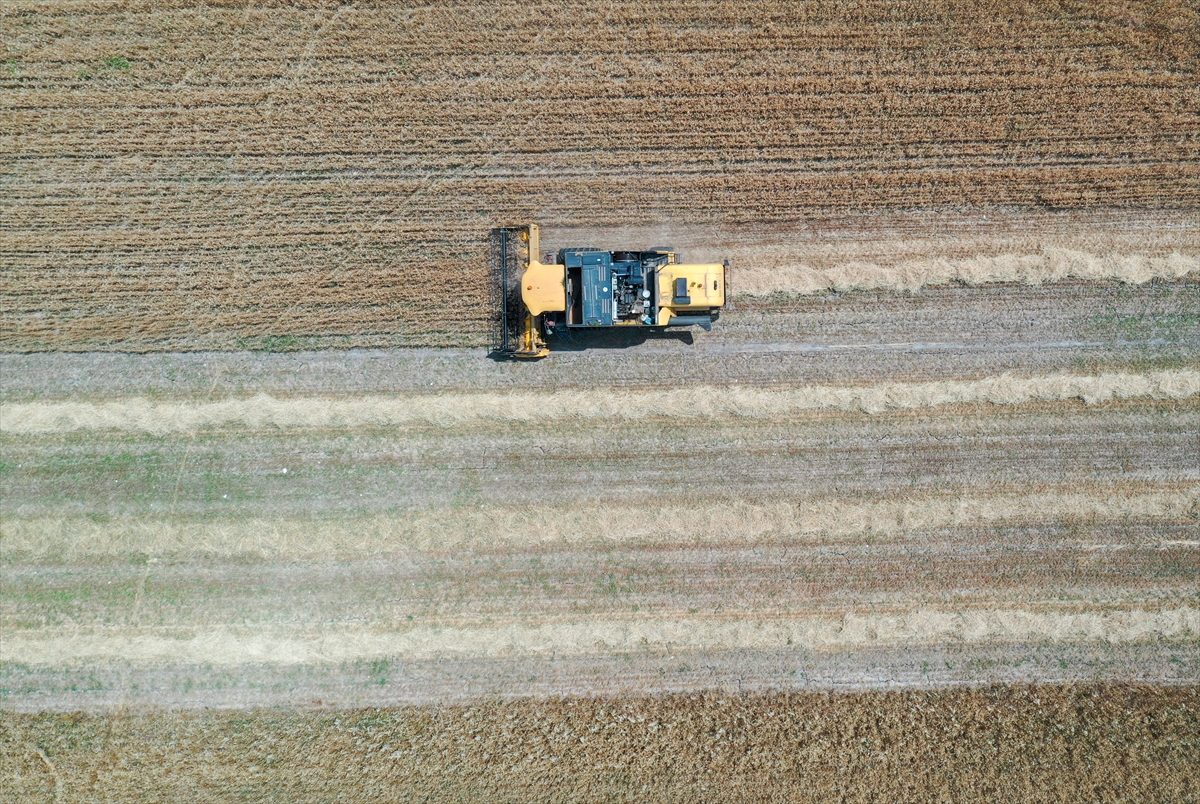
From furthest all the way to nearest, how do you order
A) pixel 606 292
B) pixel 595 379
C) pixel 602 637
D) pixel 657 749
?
pixel 595 379 < pixel 602 637 < pixel 657 749 < pixel 606 292

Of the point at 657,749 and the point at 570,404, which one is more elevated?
the point at 570,404

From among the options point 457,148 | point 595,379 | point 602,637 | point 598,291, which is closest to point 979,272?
point 598,291

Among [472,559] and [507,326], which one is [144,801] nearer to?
[472,559]

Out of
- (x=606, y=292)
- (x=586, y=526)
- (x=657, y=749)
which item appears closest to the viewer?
(x=606, y=292)

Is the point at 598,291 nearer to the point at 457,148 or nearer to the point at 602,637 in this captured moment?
the point at 457,148

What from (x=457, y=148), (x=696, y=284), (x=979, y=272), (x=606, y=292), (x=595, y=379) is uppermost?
(x=457, y=148)

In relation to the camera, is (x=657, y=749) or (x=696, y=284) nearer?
(x=696, y=284)

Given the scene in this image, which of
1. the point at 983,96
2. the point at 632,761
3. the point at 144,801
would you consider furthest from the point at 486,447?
the point at 983,96

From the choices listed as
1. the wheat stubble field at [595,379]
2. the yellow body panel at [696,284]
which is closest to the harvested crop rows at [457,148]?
the wheat stubble field at [595,379]
